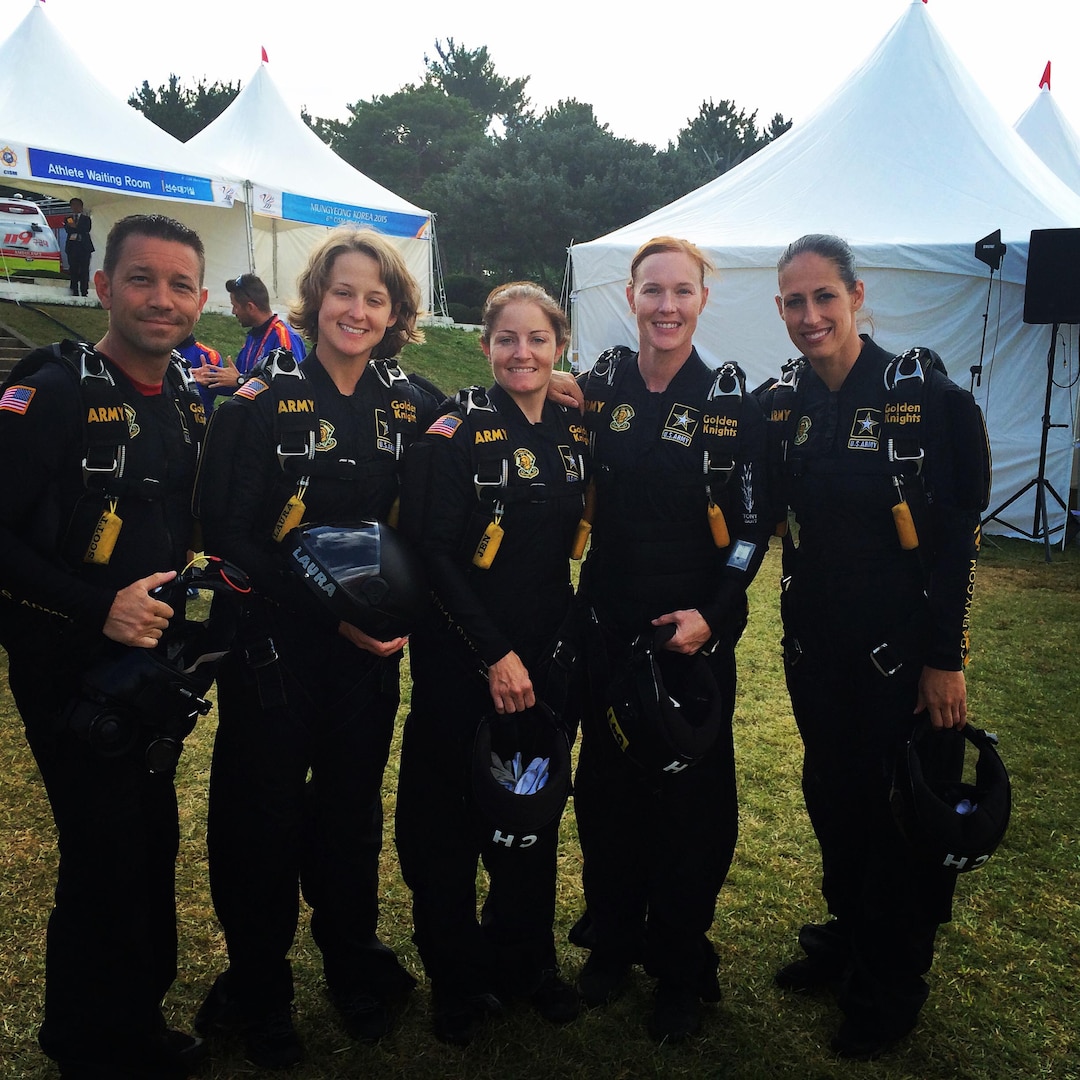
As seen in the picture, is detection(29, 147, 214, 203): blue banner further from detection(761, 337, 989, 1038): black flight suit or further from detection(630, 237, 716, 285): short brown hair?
detection(761, 337, 989, 1038): black flight suit

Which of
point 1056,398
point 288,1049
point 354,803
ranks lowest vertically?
point 288,1049

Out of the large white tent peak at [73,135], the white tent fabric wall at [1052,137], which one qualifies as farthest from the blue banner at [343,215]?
the white tent fabric wall at [1052,137]

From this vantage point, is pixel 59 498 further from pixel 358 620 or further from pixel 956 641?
pixel 956 641

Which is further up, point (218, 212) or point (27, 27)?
point (27, 27)

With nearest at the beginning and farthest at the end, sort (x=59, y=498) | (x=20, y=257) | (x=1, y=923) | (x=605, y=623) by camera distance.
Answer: (x=59, y=498)
(x=605, y=623)
(x=1, y=923)
(x=20, y=257)

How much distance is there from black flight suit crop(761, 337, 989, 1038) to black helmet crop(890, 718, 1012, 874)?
8cm

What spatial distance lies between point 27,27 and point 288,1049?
19097mm

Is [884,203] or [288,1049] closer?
[288,1049]

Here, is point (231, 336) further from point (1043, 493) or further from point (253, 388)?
point (253, 388)

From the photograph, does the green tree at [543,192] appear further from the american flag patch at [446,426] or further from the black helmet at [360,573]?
the black helmet at [360,573]

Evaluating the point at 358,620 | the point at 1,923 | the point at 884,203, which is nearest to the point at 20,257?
the point at 884,203

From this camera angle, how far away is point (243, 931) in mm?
2428

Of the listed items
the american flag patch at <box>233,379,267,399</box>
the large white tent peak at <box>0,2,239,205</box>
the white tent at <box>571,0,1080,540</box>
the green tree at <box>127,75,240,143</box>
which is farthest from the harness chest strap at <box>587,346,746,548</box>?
the green tree at <box>127,75,240,143</box>

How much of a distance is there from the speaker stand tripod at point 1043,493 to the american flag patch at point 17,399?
29.4 ft
